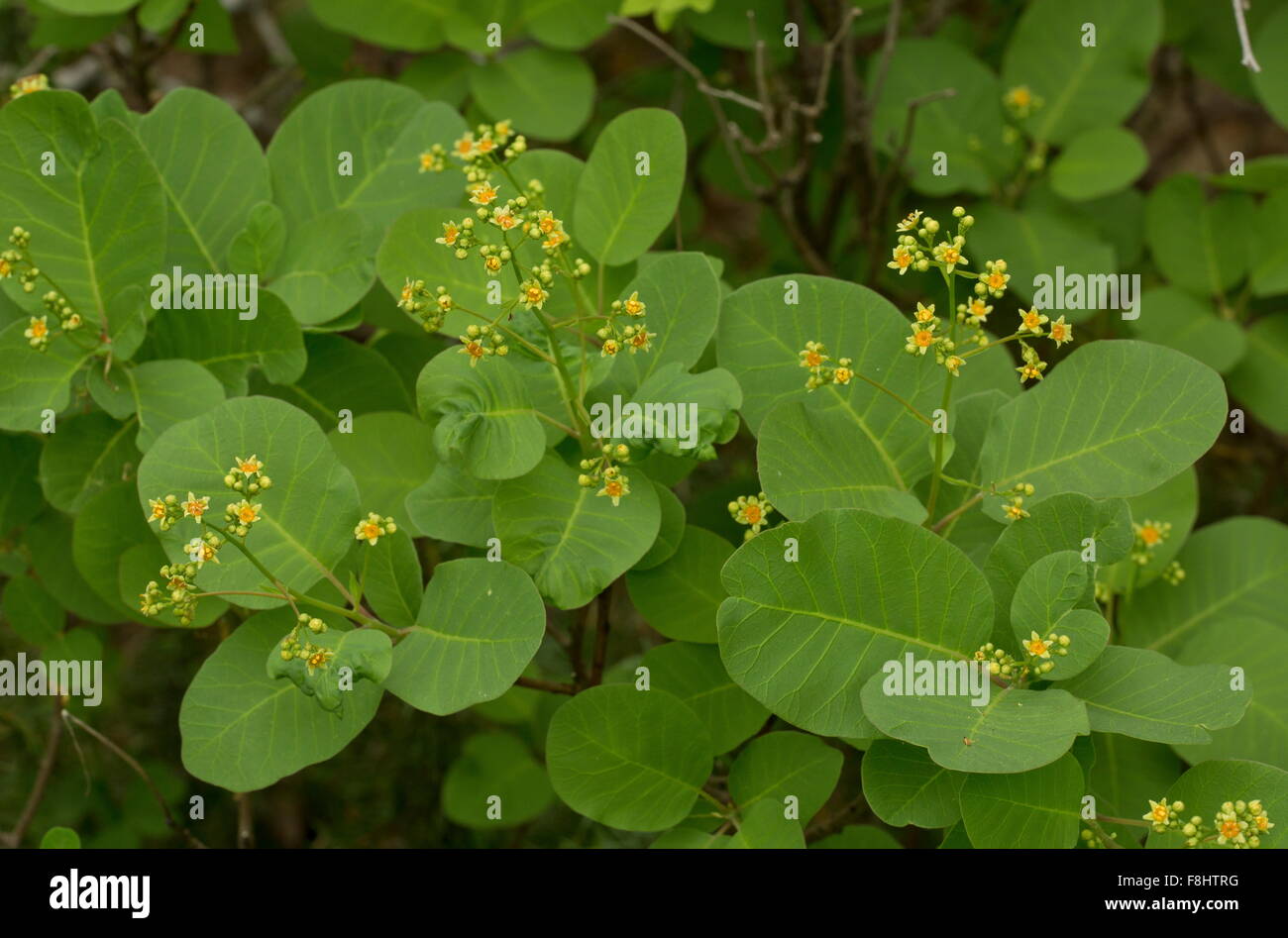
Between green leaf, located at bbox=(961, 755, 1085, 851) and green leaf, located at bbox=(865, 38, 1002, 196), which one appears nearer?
green leaf, located at bbox=(961, 755, 1085, 851)

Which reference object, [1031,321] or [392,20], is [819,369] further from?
[392,20]

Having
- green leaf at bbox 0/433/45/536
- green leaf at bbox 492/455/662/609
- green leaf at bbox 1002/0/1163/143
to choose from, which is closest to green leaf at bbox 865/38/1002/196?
green leaf at bbox 1002/0/1163/143

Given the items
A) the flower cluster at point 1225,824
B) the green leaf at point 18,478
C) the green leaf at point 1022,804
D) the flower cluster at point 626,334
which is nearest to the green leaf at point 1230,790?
the flower cluster at point 1225,824

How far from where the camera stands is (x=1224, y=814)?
107cm

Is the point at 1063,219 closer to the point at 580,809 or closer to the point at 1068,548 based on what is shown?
the point at 1068,548

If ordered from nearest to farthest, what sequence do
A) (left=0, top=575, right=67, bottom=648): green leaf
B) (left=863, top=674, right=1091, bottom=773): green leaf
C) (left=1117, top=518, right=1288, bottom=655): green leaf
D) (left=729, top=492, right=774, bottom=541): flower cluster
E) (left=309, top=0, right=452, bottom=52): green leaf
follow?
(left=863, top=674, right=1091, bottom=773): green leaf, (left=729, top=492, right=774, bottom=541): flower cluster, (left=1117, top=518, right=1288, bottom=655): green leaf, (left=0, top=575, right=67, bottom=648): green leaf, (left=309, top=0, right=452, bottom=52): green leaf

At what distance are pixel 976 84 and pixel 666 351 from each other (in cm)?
96

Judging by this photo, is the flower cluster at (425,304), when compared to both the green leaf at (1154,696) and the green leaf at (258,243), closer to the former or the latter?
the green leaf at (258,243)

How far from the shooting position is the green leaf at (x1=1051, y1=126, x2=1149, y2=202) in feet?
5.93

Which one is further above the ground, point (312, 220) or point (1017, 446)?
point (312, 220)

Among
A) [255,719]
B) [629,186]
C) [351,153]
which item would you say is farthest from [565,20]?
[255,719]

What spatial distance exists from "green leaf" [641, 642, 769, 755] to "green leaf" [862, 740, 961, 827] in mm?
188

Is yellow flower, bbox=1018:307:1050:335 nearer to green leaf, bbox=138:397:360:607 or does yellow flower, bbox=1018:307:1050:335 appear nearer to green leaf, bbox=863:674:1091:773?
green leaf, bbox=863:674:1091:773
